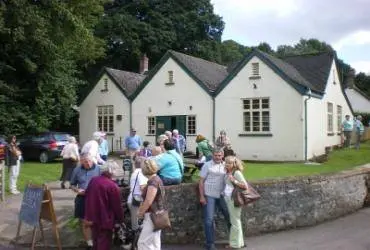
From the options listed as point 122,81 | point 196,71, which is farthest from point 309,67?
point 122,81

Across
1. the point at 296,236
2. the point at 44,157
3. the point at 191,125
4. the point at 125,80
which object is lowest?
the point at 296,236

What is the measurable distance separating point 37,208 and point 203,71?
21.1 meters

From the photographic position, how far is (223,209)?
29.8ft

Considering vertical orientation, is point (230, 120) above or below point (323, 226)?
above

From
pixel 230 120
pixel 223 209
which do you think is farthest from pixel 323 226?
pixel 230 120

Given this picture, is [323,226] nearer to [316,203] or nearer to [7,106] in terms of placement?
[316,203]

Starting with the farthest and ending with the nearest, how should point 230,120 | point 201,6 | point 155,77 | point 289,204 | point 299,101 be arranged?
point 201,6 < point 155,77 < point 230,120 < point 299,101 < point 289,204

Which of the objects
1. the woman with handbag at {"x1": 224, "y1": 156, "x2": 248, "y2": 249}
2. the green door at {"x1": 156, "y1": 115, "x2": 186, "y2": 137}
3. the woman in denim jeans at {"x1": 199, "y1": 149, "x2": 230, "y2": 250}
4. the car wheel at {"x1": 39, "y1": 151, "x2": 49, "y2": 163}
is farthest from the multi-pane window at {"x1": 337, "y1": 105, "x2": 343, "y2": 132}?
the woman in denim jeans at {"x1": 199, "y1": 149, "x2": 230, "y2": 250}

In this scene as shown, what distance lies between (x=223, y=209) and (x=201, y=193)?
56 centimetres

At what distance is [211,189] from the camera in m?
8.79

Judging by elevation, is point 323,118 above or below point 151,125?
above

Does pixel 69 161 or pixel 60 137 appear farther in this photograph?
pixel 60 137

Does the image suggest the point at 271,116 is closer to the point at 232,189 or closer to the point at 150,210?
the point at 232,189

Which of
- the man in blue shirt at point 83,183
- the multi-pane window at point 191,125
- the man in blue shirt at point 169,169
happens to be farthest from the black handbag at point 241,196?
the multi-pane window at point 191,125
